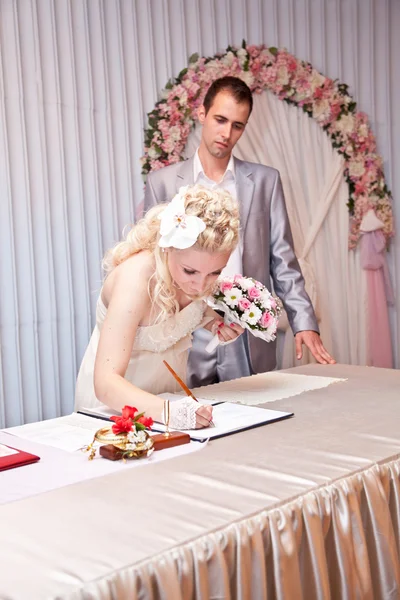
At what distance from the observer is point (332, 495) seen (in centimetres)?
153

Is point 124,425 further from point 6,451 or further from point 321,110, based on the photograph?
point 321,110

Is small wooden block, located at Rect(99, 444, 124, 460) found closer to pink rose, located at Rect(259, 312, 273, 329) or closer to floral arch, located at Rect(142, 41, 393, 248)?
pink rose, located at Rect(259, 312, 273, 329)

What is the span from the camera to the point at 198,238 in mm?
2258

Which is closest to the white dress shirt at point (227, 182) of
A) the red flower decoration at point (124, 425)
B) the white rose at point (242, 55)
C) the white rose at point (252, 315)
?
the white rose at point (242, 55)

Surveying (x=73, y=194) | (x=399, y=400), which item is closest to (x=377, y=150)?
(x=73, y=194)

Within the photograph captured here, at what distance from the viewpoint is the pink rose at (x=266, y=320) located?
2471mm

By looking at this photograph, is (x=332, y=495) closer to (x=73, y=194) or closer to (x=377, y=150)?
(x=73, y=194)

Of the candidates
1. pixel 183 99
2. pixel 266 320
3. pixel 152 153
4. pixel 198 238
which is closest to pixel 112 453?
pixel 198 238

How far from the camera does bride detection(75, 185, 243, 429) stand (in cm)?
218

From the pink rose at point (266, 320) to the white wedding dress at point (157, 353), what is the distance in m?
0.29

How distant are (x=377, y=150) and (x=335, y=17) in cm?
101

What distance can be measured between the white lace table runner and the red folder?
0.89 m

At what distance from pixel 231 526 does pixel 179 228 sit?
1121 millimetres

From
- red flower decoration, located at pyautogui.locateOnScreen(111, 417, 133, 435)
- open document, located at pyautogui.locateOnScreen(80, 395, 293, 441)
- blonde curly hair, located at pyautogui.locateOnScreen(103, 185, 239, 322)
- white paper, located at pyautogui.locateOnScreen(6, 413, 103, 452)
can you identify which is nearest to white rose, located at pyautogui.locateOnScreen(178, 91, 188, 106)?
blonde curly hair, located at pyautogui.locateOnScreen(103, 185, 239, 322)
